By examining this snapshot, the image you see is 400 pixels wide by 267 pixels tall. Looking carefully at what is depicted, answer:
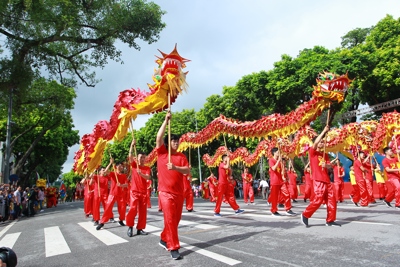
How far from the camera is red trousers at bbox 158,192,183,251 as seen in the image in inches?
194

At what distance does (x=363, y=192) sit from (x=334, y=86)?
20.8 ft

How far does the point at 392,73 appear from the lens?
23859 mm

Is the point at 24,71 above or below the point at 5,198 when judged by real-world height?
above

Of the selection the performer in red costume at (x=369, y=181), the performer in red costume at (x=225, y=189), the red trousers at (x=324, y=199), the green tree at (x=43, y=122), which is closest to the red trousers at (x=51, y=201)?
the green tree at (x=43, y=122)

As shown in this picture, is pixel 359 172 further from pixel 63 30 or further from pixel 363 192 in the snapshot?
pixel 63 30

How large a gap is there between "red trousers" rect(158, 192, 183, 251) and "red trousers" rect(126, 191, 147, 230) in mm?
2073

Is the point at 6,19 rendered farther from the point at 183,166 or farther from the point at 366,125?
the point at 366,125

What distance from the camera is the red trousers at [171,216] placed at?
16.1 ft

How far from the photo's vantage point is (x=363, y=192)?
11.8m

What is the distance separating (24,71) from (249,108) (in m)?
17.1

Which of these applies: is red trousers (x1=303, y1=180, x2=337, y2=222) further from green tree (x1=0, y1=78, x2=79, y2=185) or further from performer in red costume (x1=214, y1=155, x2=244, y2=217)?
green tree (x1=0, y1=78, x2=79, y2=185)

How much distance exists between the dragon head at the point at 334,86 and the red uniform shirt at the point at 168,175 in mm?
3969

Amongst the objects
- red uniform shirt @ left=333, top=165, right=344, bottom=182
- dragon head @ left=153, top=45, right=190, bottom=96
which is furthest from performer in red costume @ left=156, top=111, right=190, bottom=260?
red uniform shirt @ left=333, top=165, right=344, bottom=182

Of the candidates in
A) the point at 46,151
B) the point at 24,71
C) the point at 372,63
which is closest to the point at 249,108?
the point at 372,63
